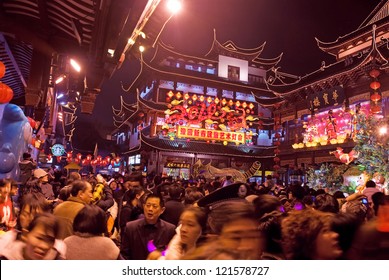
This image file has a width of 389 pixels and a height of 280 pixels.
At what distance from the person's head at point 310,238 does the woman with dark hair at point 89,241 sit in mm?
1332

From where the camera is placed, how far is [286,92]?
23.5 meters

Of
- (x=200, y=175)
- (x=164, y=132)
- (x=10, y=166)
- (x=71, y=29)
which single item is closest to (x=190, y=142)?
(x=164, y=132)

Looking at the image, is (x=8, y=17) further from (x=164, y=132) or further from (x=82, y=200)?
(x=164, y=132)

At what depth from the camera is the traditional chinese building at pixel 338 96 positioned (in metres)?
16.5

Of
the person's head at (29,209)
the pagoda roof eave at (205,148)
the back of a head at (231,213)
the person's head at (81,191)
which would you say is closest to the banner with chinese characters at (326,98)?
the pagoda roof eave at (205,148)

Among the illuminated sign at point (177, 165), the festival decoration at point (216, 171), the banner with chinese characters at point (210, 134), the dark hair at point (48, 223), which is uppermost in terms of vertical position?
the banner with chinese characters at point (210, 134)

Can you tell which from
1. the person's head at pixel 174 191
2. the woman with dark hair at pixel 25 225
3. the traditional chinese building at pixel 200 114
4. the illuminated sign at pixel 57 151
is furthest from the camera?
the traditional chinese building at pixel 200 114

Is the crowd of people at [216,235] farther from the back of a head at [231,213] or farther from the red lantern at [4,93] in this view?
the red lantern at [4,93]

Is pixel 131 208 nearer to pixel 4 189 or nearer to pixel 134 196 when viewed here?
pixel 134 196

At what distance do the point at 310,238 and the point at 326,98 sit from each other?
19919 mm

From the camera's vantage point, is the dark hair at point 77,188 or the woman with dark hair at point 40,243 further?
the dark hair at point 77,188

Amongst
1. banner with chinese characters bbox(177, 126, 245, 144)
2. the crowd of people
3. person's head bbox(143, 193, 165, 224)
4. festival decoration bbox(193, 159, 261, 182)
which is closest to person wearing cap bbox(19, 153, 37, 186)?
the crowd of people

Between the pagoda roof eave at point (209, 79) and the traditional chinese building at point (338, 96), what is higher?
the pagoda roof eave at point (209, 79)
